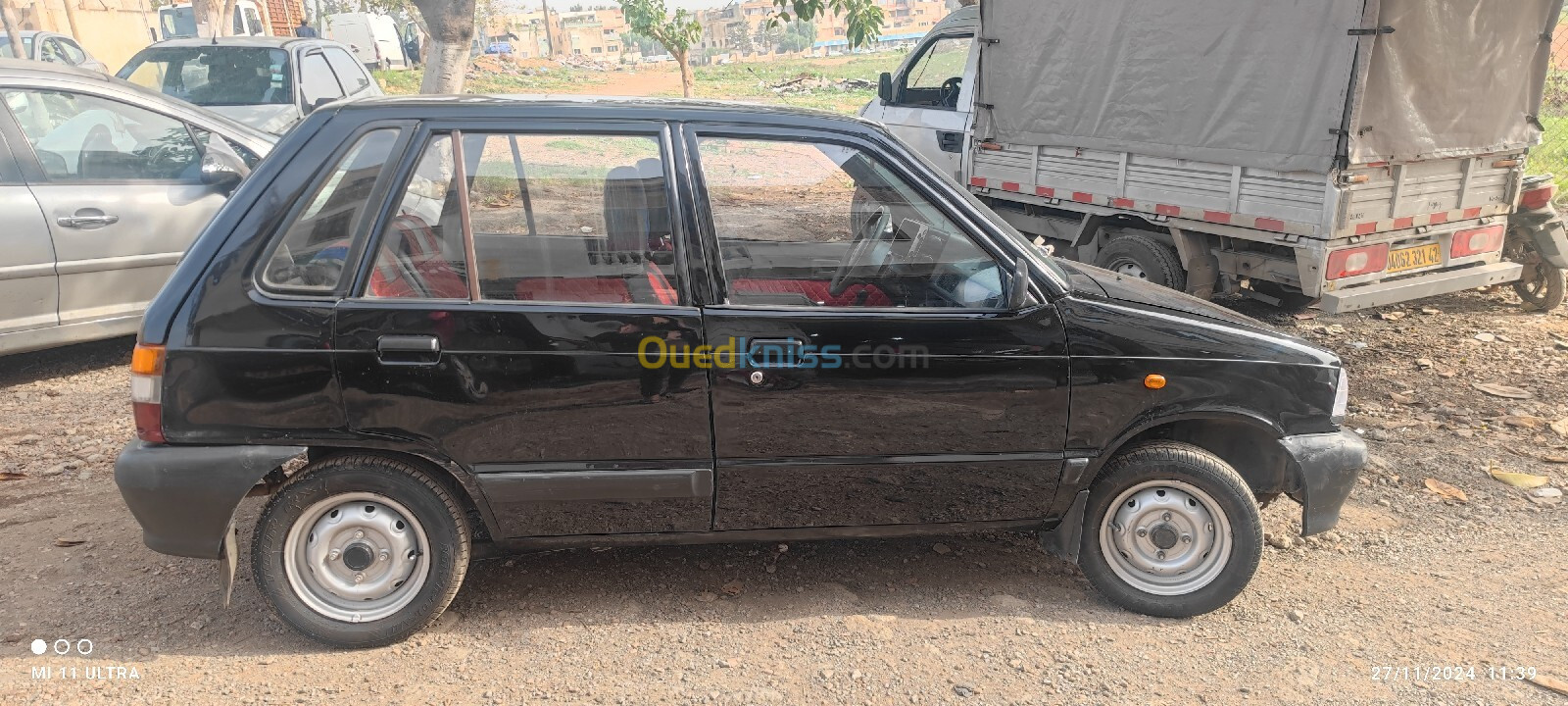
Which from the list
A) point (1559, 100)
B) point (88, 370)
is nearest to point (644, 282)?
point (88, 370)

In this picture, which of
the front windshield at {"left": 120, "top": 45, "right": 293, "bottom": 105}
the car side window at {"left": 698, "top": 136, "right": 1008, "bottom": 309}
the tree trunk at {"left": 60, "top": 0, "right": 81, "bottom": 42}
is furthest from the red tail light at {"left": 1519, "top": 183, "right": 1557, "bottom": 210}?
the tree trunk at {"left": 60, "top": 0, "right": 81, "bottom": 42}

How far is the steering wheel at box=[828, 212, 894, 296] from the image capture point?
3281 mm

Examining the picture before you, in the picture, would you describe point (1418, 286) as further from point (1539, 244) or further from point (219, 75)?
point (219, 75)

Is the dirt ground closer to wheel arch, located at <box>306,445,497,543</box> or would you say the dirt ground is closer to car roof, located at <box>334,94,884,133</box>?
wheel arch, located at <box>306,445,497,543</box>

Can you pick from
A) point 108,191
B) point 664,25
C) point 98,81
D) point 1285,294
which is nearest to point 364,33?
point 664,25

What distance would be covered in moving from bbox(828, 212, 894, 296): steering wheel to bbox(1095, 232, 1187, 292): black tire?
3989mm

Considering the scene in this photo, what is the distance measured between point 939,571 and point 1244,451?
1.13 metres

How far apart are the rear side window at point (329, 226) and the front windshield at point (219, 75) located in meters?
7.69

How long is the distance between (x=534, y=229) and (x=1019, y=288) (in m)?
1.54

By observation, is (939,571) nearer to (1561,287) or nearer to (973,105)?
(973,105)

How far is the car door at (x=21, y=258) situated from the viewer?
4.98m

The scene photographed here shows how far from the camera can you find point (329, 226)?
9.46 ft

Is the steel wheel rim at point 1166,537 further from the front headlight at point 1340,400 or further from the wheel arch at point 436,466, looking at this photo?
the wheel arch at point 436,466

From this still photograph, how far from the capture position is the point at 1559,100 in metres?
18.9
